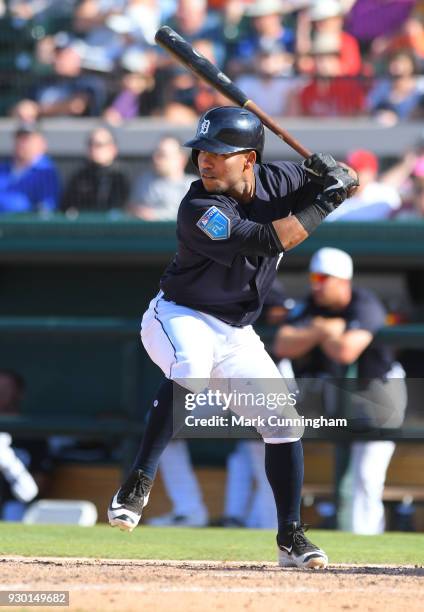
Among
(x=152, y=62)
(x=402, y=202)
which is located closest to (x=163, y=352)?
(x=402, y=202)

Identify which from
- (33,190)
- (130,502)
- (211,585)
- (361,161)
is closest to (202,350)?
(130,502)

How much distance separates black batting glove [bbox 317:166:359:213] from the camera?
4336mm

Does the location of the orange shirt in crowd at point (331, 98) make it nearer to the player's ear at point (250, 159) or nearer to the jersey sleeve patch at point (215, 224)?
the player's ear at point (250, 159)

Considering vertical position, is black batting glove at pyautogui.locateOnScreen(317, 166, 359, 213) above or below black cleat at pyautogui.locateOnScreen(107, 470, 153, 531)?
above

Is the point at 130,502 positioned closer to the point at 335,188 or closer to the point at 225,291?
the point at 225,291

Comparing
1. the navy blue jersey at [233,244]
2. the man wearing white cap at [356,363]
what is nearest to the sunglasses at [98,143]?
the man wearing white cap at [356,363]

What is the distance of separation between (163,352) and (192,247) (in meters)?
0.42

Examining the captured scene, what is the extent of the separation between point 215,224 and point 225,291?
1.12 feet

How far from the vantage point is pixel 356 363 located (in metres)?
7.15

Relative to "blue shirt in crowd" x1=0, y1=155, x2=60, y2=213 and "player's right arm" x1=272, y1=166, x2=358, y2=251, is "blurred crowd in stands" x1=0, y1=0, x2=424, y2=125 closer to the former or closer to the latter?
"blue shirt in crowd" x1=0, y1=155, x2=60, y2=213

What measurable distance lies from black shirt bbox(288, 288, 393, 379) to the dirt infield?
255 centimetres

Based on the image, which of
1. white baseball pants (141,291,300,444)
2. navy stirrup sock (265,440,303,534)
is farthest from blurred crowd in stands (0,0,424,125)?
navy stirrup sock (265,440,303,534)

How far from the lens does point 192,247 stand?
14.5 feet

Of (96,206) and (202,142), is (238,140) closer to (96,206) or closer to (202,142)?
(202,142)
